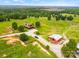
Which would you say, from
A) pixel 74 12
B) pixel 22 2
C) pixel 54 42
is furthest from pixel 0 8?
pixel 74 12

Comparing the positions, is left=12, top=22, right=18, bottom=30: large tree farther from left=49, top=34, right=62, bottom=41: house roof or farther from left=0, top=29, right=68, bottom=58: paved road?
left=49, top=34, right=62, bottom=41: house roof

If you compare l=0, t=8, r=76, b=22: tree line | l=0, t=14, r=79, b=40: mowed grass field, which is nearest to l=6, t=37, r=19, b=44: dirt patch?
l=0, t=14, r=79, b=40: mowed grass field

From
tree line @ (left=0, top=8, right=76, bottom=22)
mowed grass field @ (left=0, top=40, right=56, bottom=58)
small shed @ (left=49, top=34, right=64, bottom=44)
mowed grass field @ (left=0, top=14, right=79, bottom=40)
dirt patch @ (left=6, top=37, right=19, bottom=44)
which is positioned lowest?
mowed grass field @ (left=0, top=40, right=56, bottom=58)

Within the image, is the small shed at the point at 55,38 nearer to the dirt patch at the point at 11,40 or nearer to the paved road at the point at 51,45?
the paved road at the point at 51,45

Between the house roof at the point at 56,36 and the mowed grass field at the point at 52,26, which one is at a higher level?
the mowed grass field at the point at 52,26

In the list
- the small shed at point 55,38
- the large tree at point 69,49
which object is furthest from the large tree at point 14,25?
the large tree at point 69,49

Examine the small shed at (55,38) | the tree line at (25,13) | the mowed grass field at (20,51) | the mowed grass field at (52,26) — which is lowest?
the mowed grass field at (20,51)

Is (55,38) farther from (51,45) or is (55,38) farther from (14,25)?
(14,25)

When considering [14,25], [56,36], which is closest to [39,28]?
[56,36]

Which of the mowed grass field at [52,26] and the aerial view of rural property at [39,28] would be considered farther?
the mowed grass field at [52,26]
